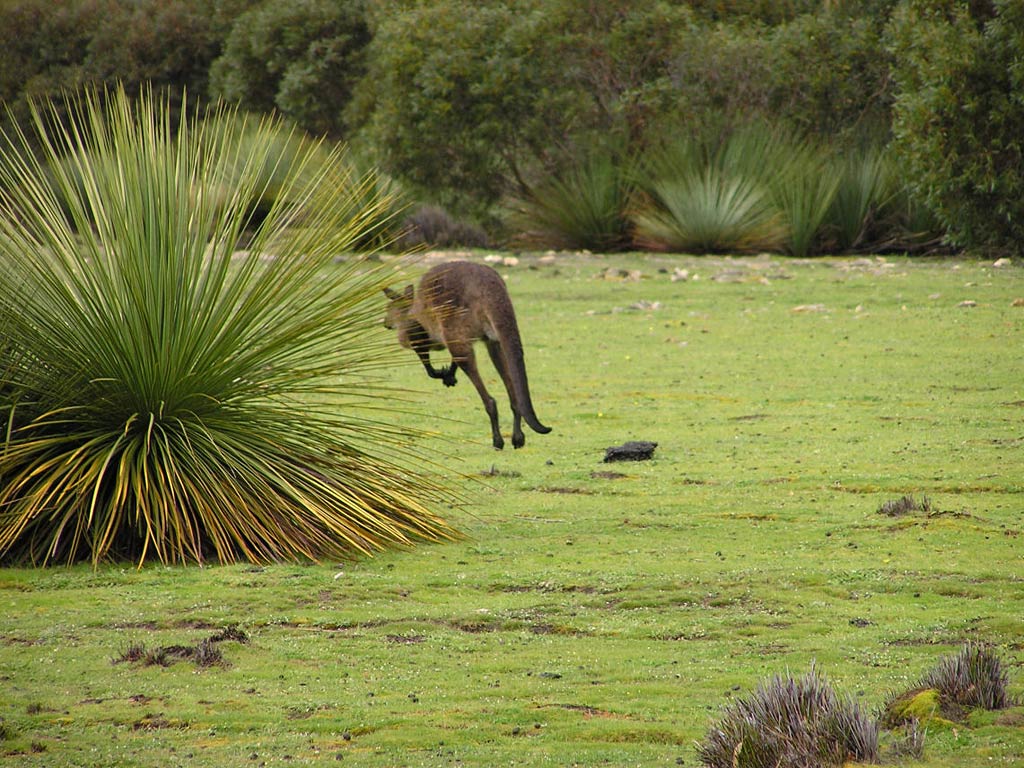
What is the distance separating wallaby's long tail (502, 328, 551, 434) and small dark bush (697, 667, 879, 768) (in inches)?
196

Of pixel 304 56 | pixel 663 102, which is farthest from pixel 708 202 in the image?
pixel 304 56

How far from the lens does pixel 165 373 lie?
664cm

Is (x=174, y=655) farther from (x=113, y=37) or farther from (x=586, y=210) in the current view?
(x=113, y=37)

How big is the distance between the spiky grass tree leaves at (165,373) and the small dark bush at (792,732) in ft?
10.6

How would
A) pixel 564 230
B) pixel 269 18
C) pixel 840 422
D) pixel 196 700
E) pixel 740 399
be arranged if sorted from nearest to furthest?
pixel 196 700 < pixel 840 422 < pixel 740 399 < pixel 564 230 < pixel 269 18

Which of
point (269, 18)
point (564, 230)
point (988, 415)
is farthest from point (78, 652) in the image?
point (269, 18)

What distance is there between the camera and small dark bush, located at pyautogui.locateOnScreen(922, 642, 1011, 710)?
4152mm

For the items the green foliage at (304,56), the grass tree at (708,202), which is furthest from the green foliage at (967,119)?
the green foliage at (304,56)

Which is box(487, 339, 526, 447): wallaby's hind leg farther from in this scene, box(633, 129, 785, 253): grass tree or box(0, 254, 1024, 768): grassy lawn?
box(633, 129, 785, 253): grass tree

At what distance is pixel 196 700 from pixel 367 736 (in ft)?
2.31

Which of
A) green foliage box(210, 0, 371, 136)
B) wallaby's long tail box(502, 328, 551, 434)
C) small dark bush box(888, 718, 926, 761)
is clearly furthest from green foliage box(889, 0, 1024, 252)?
green foliage box(210, 0, 371, 136)

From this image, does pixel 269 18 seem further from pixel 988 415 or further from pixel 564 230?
pixel 988 415

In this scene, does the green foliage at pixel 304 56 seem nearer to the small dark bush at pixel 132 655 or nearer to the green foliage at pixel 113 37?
the green foliage at pixel 113 37

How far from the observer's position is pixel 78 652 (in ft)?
17.1
